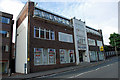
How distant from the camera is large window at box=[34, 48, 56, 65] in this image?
15.7 metres

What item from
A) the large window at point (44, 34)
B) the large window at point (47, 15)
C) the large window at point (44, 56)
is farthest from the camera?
the large window at point (47, 15)

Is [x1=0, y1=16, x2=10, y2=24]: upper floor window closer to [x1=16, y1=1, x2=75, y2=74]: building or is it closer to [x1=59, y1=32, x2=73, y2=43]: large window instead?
[x1=16, y1=1, x2=75, y2=74]: building

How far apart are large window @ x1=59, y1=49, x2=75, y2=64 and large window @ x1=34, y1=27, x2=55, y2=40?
11.6 feet

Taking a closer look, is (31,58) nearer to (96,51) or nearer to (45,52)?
(45,52)

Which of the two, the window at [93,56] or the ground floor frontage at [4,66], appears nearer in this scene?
the ground floor frontage at [4,66]

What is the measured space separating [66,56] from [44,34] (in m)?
6.85

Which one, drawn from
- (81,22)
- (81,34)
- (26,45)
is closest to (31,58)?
(26,45)

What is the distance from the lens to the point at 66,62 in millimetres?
20234

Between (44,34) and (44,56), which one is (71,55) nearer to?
(44,56)

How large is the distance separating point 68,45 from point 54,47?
4263 millimetres

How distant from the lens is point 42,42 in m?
16.8

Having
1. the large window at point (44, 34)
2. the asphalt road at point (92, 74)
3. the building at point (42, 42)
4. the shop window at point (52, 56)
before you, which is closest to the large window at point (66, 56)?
the building at point (42, 42)

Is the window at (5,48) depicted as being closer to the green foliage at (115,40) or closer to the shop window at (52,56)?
the shop window at (52,56)

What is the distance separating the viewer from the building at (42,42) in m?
15.3
